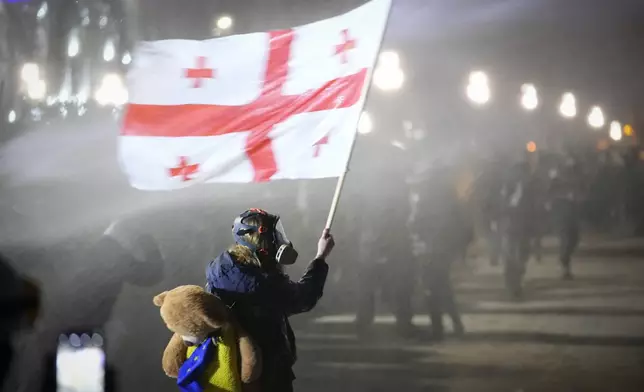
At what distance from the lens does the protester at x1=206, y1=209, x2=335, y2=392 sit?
205 centimetres

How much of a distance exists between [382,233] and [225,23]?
131 cm

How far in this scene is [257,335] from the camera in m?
2.08

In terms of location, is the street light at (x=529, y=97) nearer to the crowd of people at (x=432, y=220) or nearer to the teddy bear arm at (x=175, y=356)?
the crowd of people at (x=432, y=220)

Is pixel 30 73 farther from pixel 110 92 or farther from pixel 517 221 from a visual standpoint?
pixel 517 221

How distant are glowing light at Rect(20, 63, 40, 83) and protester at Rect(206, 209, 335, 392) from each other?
6.44ft

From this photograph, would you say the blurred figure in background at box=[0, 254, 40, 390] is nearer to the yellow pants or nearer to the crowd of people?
the crowd of people

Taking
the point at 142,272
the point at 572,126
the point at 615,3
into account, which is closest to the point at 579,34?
the point at 615,3

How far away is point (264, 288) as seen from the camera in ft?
6.71

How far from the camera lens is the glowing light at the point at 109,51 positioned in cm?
340

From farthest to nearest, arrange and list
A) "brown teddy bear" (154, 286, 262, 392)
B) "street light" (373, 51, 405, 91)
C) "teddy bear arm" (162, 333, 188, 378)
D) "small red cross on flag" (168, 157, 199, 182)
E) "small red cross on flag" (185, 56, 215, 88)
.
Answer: "street light" (373, 51, 405, 91) < "small red cross on flag" (185, 56, 215, 88) < "small red cross on flag" (168, 157, 199, 182) < "teddy bear arm" (162, 333, 188, 378) < "brown teddy bear" (154, 286, 262, 392)

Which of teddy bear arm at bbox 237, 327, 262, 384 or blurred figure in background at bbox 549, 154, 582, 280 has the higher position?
blurred figure in background at bbox 549, 154, 582, 280

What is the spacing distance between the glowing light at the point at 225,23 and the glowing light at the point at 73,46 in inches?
31.7

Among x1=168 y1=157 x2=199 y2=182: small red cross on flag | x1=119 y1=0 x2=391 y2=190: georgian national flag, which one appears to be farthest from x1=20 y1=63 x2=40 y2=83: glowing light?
x1=168 y1=157 x2=199 y2=182: small red cross on flag

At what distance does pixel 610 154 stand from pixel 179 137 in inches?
72.0
